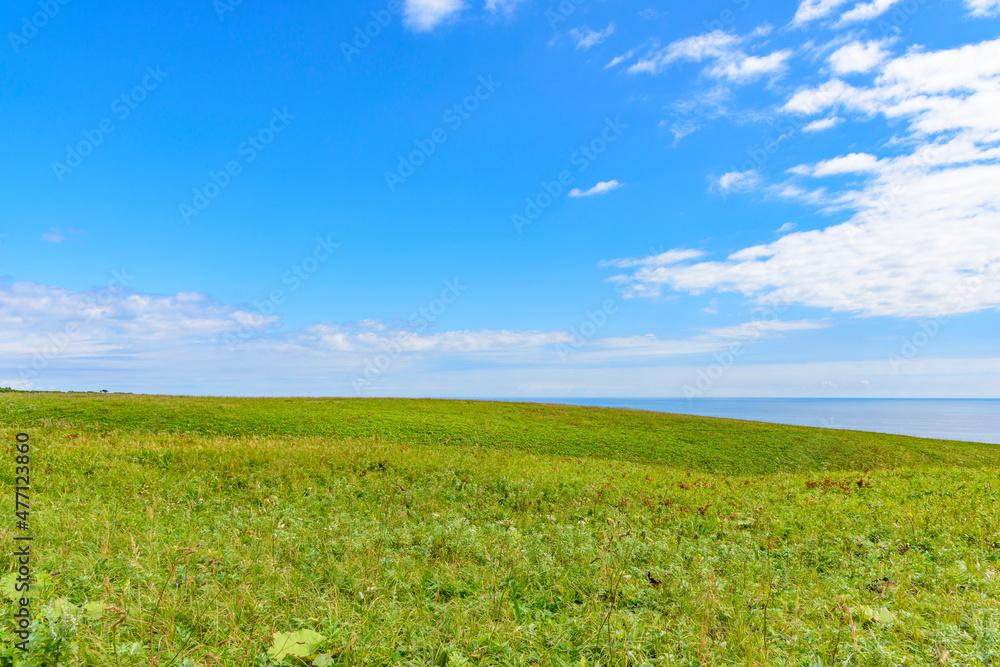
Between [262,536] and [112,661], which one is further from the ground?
[112,661]

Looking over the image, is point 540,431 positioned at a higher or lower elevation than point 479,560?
lower

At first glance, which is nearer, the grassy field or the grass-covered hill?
the grassy field

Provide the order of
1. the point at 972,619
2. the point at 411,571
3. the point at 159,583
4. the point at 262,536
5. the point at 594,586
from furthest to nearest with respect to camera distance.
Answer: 1. the point at 262,536
2. the point at 411,571
3. the point at 594,586
4. the point at 159,583
5. the point at 972,619

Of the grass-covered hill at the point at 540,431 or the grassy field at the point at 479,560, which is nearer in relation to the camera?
the grassy field at the point at 479,560

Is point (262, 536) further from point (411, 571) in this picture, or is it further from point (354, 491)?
point (354, 491)

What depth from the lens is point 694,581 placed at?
7.70 meters

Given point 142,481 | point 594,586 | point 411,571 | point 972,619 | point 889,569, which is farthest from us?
point 142,481

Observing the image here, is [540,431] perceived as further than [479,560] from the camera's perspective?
Yes

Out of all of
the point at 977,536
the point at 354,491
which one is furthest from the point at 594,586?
the point at 977,536

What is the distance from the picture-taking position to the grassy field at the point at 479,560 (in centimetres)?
496

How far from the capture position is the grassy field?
496 centimetres

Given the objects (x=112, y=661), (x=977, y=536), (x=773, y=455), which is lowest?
(x=773, y=455)

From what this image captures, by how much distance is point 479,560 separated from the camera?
28.9ft

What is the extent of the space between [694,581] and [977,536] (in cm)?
871
